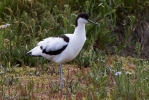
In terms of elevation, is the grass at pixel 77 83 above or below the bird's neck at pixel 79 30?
below

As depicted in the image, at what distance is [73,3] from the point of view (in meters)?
10.9

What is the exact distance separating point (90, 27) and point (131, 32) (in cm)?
135

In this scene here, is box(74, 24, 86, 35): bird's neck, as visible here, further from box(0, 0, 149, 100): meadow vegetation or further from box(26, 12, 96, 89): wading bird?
box(0, 0, 149, 100): meadow vegetation

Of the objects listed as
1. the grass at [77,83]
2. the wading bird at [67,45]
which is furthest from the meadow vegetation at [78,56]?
the wading bird at [67,45]

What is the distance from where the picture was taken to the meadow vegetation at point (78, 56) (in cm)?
730

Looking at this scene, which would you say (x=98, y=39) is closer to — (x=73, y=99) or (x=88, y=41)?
(x=88, y=41)

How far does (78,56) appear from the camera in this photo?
9438mm

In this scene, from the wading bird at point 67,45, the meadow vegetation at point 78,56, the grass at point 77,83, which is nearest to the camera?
the grass at point 77,83

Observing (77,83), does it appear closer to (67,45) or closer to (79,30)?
(67,45)

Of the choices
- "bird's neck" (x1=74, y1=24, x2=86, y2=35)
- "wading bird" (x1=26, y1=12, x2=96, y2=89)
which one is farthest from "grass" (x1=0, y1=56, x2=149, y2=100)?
"bird's neck" (x1=74, y1=24, x2=86, y2=35)

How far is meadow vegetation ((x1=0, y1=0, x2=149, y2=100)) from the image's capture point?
7301mm

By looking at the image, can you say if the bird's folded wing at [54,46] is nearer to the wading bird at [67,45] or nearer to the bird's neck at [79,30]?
the wading bird at [67,45]

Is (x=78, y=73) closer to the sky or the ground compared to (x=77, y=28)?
closer to the ground

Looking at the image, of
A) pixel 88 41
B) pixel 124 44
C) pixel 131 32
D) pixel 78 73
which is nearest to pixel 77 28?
pixel 78 73
